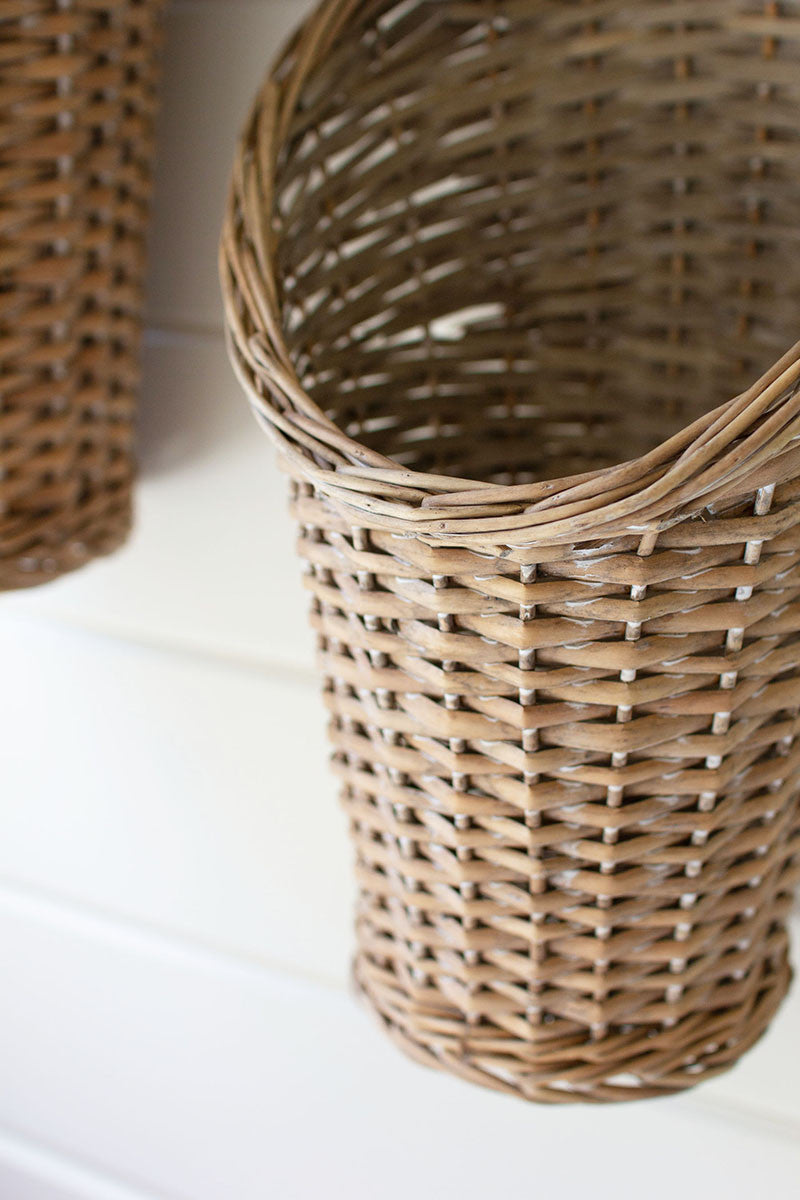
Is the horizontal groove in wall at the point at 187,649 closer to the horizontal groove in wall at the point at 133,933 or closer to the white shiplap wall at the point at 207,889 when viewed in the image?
the white shiplap wall at the point at 207,889

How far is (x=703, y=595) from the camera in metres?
0.38

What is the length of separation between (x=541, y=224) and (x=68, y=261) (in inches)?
10.1

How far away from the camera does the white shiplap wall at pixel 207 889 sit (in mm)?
748

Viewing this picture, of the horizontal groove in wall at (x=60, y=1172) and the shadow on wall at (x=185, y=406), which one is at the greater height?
the shadow on wall at (x=185, y=406)

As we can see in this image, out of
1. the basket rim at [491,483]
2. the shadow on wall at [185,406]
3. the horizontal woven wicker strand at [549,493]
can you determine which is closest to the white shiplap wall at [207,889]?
the shadow on wall at [185,406]

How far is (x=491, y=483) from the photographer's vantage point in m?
0.38

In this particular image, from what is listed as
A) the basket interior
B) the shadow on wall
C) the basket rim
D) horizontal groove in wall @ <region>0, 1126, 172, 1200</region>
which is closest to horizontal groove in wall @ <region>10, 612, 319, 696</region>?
the shadow on wall

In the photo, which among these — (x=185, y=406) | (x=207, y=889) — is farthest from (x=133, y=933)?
(x=185, y=406)

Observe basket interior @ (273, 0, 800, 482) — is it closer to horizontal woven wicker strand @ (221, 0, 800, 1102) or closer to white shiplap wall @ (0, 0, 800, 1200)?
horizontal woven wicker strand @ (221, 0, 800, 1102)

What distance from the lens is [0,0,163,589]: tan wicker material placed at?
532mm

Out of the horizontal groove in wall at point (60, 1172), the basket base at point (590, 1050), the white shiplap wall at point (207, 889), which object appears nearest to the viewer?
the basket base at point (590, 1050)

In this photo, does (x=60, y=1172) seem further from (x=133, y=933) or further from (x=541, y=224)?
(x=541, y=224)

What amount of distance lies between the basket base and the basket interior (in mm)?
295

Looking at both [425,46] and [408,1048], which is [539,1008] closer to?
[408,1048]
